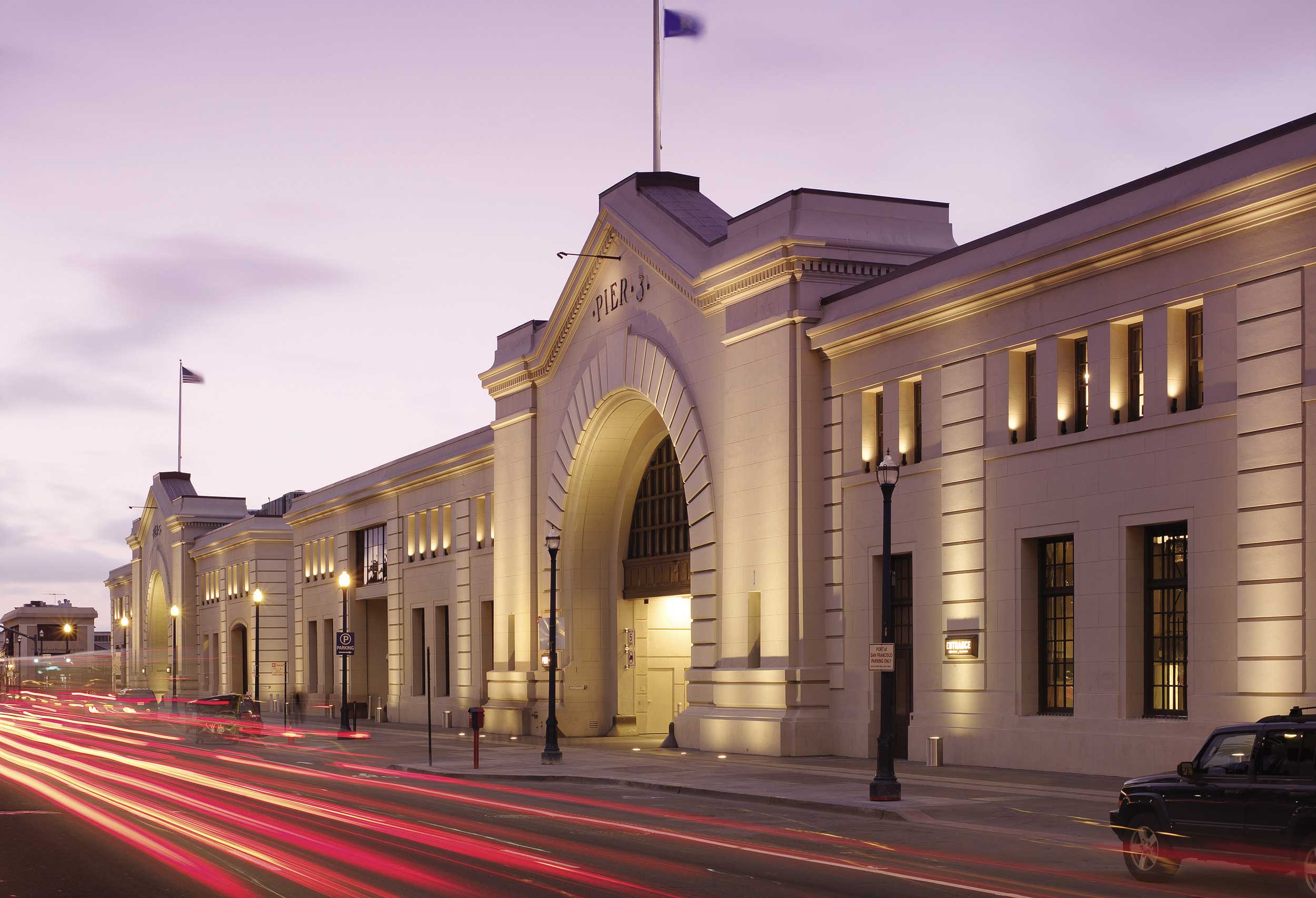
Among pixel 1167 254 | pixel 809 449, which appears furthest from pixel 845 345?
pixel 1167 254

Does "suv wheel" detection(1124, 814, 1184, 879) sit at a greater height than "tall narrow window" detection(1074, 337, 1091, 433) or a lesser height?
lesser

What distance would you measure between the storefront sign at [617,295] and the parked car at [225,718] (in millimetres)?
20688

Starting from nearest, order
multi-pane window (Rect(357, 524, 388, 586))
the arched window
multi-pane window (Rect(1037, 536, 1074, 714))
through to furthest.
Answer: multi-pane window (Rect(1037, 536, 1074, 714))
the arched window
multi-pane window (Rect(357, 524, 388, 586))

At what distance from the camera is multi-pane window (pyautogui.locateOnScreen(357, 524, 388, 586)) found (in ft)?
239

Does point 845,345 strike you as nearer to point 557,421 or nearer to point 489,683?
point 557,421

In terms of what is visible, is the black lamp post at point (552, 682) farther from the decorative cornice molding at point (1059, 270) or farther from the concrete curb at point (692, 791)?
the decorative cornice molding at point (1059, 270)

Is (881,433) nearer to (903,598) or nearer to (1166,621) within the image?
(903,598)

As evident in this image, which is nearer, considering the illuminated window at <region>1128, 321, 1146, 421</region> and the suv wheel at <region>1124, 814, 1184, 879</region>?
the suv wheel at <region>1124, 814, 1184, 879</region>

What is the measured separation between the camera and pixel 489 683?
55344 millimetres

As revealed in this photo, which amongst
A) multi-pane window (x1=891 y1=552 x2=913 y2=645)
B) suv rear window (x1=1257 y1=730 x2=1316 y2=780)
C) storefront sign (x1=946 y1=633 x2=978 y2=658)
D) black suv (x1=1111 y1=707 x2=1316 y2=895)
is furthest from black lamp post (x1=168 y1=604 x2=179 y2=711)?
suv rear window (x1=1257 y1=730 x2=1316 y2=780)

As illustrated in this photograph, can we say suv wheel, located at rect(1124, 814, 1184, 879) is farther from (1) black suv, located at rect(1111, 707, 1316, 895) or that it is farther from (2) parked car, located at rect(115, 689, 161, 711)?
(2) parked car, located at rect(115, 689, 161, 711)

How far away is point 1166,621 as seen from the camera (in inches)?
1147

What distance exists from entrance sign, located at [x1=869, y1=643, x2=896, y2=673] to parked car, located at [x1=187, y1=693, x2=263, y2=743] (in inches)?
1406

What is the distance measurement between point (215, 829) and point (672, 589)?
25428mm
